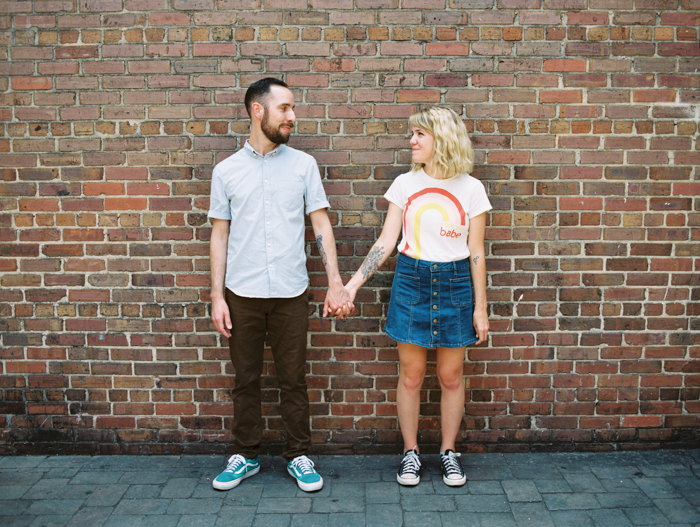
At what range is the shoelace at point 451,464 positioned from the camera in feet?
10.1

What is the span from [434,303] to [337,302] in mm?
556

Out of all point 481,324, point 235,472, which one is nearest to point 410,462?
point 481,324

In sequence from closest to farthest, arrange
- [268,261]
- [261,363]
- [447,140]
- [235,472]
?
[447,140] < [268,261] < [235,472] < [261,363]

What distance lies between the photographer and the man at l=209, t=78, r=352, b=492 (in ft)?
9.78

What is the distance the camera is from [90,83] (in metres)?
3.33

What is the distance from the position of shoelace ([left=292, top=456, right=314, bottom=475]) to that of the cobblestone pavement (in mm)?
107

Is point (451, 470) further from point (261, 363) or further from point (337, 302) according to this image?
point (261, 363)

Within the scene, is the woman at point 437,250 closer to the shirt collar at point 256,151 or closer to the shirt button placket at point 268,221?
the shirt button placket at point 268,221

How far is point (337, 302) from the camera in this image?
303 cm

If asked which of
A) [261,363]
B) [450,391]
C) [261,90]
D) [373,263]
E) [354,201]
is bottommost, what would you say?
[450,391]

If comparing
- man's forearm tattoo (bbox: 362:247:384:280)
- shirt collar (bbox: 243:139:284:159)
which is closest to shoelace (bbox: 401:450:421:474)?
man's forearm tattoo (bbox: 362:247:384:280)

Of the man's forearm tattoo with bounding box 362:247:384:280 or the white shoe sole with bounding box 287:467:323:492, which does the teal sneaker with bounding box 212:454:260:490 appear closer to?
the white shoe sole with bounding box 287:467:323:492

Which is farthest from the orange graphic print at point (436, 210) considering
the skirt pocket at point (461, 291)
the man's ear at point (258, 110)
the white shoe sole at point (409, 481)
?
the white shoe sole at point (409, 481)

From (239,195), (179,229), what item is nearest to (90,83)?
(179,229)
